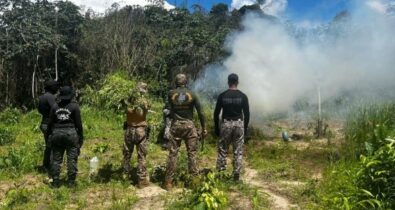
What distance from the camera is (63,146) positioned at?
7645 mm

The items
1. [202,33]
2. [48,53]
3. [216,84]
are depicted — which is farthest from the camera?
[202,33]

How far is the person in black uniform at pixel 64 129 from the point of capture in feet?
24.7

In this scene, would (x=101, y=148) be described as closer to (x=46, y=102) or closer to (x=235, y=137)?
(x=46, y=102)

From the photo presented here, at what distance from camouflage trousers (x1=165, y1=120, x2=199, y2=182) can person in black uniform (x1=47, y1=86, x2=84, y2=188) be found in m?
1.45

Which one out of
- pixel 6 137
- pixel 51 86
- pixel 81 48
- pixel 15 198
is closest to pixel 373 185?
pixel 15 198

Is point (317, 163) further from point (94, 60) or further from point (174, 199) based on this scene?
point (94, 60)

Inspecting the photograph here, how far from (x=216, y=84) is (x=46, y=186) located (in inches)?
335

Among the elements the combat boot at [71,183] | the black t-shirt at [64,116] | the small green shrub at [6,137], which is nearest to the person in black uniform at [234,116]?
the black t-shirt at [64,116]

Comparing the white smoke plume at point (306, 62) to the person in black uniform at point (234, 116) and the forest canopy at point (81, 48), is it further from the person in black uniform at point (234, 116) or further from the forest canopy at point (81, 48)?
the person in black uniform at point (234, 116)

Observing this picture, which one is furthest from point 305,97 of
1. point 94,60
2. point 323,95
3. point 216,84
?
point 94,60

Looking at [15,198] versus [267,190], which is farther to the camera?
[267,190]

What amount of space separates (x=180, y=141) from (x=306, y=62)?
10.2 m

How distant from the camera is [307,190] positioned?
288 inches

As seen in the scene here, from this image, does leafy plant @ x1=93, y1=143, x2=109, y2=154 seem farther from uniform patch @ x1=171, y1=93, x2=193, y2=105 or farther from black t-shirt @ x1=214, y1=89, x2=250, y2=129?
black t-shirt @ x1=214, y1=89, x2=250, y2=129
